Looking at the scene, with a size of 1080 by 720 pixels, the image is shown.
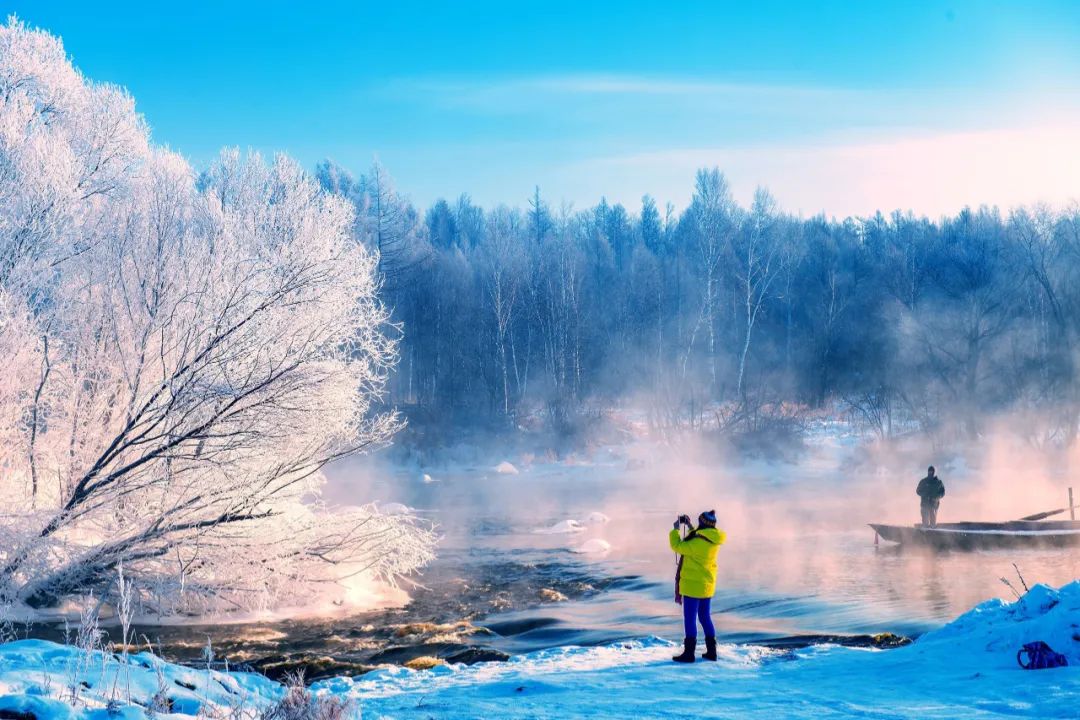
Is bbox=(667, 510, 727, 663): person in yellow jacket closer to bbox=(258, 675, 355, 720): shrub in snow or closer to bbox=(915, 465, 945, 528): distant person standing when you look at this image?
bbox=(258, 675, 355, 720): shrub in snow

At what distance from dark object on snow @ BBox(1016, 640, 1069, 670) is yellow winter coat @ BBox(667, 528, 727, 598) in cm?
289

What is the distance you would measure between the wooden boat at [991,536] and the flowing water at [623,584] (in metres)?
0.33

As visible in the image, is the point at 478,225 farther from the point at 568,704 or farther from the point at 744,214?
the point at 568,704

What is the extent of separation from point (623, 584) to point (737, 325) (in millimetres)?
37844

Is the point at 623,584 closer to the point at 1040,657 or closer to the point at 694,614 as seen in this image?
the point at 694,614

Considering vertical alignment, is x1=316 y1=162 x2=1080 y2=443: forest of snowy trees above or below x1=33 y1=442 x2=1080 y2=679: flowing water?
above

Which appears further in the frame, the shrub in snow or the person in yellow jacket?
the person in yellow jacket

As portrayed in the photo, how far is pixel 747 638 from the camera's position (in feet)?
41.5

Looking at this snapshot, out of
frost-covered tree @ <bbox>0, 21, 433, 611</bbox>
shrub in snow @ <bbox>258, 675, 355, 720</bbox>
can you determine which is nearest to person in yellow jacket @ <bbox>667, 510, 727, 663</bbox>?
shrub in snow @ <bbox>258, 675, 355, 720</bbox>

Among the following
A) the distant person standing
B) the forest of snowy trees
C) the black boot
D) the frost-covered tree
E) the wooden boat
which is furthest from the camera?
the forest of snowy trees

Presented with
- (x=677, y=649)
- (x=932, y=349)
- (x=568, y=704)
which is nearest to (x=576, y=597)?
(x=677, y=649)

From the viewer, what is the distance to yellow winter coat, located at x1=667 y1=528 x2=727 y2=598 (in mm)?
9422

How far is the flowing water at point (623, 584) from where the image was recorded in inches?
517

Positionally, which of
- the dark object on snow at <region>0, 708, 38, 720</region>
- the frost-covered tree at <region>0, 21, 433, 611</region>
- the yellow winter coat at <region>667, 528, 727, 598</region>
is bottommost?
the dark object on snow at <region>0, 708, 38, 720</region>
